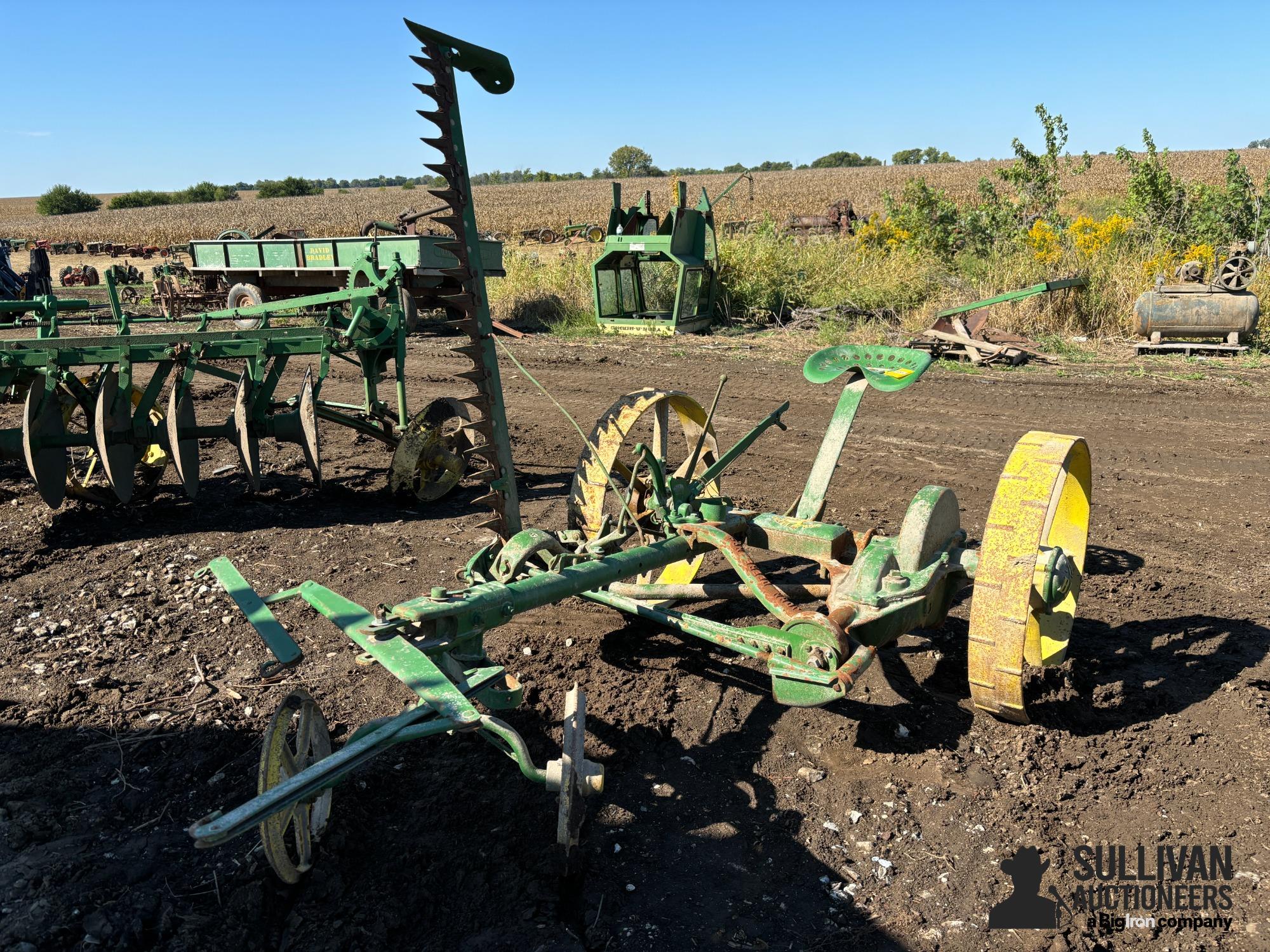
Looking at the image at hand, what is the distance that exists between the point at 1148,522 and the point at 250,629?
5.27 m

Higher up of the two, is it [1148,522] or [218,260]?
[218,260]

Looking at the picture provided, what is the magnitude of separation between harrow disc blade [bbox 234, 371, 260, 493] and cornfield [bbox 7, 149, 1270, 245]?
24.7m

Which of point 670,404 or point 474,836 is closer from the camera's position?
point 474,836

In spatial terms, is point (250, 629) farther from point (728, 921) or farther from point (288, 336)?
point (728, 921)

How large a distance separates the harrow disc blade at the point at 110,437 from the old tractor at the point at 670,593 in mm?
2971

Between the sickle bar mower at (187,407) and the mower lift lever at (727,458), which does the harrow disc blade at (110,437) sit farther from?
the mower lift lever at (727,458)

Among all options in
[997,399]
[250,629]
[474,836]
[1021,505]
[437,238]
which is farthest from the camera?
[437,238]

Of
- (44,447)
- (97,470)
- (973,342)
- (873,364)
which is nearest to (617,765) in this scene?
(873,364)

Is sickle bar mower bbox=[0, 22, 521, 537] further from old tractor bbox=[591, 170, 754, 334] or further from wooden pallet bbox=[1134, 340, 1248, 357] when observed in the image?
wooden pallet bbox=[1134, 340, 1248, 357]

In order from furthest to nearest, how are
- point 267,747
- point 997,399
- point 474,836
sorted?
point 997,399 → point 474,836 → point 267,747

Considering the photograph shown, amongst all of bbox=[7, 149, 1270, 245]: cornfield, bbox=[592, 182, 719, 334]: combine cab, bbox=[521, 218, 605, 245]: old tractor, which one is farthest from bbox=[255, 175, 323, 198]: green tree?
bbox=[592, 182, 719, 334]: combine cab

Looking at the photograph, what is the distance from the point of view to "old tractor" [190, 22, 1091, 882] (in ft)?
7.93

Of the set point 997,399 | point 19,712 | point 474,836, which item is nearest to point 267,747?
point 474,836

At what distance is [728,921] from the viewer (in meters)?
2.53
